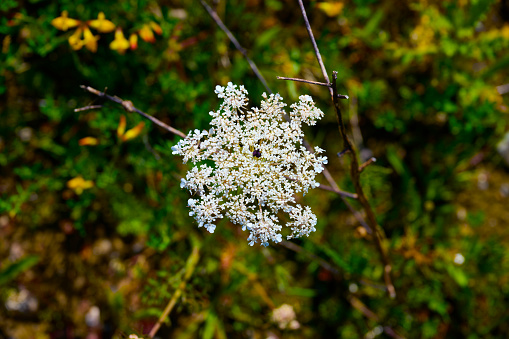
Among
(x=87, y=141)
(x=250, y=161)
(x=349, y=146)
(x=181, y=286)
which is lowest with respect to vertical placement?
(x=181, y=286)

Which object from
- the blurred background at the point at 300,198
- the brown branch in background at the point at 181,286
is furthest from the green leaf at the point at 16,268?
the brown branch in background at the point at 181,286

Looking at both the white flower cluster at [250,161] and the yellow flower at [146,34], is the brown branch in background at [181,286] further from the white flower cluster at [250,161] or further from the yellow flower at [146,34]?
the yellow flower at [146,34]

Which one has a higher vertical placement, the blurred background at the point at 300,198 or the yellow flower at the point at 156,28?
the yellow flower at the point at 156,28

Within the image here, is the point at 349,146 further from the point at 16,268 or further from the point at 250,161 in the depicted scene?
the point at 16,268

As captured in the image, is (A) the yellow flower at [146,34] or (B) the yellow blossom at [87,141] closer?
(A) the yellow flower at [146,34]

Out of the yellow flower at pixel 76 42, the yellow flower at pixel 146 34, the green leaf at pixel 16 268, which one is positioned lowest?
the green leaf at pixel 16 268

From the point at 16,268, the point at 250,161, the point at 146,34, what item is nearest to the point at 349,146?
A: the point at 250,161

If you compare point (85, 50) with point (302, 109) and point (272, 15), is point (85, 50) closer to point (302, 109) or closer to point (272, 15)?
point (272, 15)
